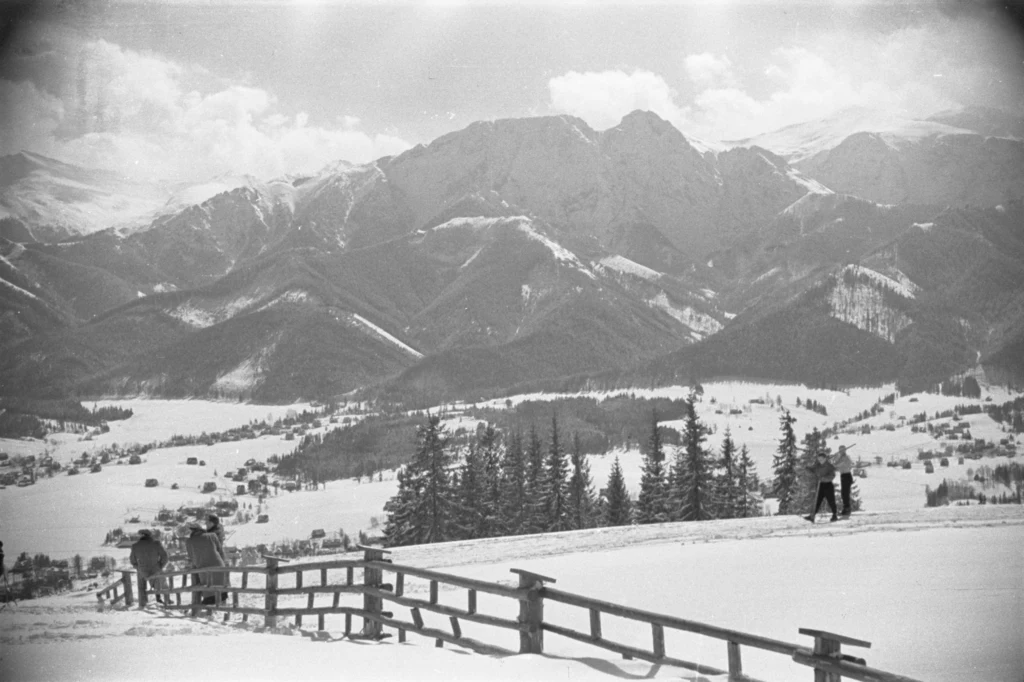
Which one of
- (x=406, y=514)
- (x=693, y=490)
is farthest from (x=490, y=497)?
(x=693, y=490)

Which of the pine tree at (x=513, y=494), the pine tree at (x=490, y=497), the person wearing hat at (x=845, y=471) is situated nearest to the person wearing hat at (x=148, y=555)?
the person wearing hat at (x=845, y=471)

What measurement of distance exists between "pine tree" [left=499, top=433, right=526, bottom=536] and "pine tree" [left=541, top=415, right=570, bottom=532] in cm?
198

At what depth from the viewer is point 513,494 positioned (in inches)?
3044

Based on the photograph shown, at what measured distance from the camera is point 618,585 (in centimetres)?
2933

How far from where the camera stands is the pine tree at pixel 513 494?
243ft

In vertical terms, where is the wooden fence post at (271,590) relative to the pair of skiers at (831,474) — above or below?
below

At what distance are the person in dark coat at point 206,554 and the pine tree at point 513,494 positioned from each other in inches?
1858

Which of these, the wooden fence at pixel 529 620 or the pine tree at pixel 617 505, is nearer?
the wooden fence at pixel 529 620

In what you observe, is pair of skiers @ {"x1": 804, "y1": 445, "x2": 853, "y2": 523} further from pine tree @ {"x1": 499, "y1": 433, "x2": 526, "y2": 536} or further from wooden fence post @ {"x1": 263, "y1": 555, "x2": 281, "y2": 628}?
pine tree @ {"x1": 499, "y1": 433, "x2": 526, "y2": 536}

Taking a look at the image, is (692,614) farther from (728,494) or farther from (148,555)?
(728,494)

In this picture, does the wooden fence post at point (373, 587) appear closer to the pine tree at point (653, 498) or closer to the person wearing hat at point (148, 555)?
the person wearing hat at point (148, 555)

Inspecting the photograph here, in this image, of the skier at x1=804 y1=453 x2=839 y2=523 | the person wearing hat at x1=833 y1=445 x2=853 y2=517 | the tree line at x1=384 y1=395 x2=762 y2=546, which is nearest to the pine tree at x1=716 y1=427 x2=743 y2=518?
the tree line at x1=384 y1=395 x2=762 y2=546

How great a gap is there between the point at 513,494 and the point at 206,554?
52.8m

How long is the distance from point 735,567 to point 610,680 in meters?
14.0
